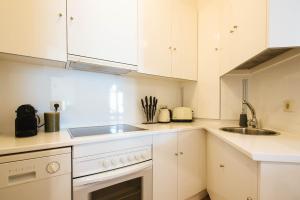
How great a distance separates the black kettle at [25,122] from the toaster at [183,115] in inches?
55.8

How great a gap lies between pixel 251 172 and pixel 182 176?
29.7 inches

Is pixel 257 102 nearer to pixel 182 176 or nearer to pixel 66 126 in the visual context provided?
pixel 182 176

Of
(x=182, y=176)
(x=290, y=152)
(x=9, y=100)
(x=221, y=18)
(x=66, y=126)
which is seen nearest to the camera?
(x=290, y=152)

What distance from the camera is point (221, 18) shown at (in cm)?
173

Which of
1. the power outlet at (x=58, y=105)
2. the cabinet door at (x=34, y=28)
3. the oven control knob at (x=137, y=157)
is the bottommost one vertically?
the oven control knob at (x=137, y=157)

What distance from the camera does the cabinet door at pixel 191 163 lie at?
1497 mm

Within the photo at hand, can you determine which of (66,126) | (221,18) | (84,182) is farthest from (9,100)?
(221,18)

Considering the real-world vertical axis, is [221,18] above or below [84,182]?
above

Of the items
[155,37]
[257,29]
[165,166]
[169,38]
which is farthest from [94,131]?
[257,29]

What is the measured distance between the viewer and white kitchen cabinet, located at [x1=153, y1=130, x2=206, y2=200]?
52.4 inches

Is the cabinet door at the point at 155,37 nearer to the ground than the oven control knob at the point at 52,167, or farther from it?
farther from it

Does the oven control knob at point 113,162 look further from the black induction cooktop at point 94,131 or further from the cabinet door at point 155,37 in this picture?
the cabinet door at point 155,37

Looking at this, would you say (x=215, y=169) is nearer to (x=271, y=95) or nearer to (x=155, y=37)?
(x=271, y=95)

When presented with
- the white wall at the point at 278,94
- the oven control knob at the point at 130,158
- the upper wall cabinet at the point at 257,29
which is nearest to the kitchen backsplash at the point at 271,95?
the white wall at the point at 278,94
